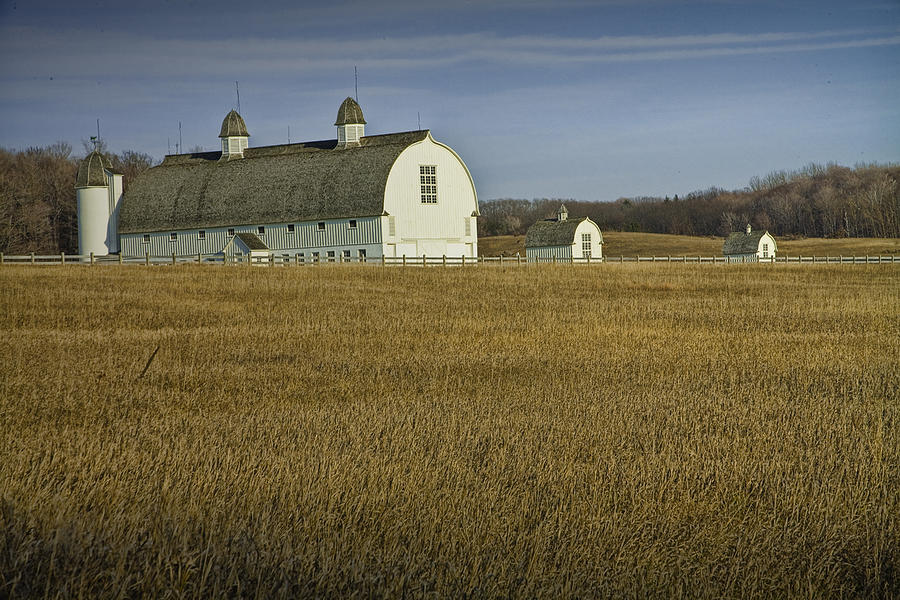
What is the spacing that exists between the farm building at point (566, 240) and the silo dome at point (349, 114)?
2220 cm

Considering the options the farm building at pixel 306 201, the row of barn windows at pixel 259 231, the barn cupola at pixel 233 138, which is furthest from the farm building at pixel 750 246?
the barn cupola at pixel 233 138

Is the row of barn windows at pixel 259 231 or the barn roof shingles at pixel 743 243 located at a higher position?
the row of barn windows at pixel 259 231

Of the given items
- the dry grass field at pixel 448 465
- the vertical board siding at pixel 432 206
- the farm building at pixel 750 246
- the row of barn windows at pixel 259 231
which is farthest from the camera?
the farm building at pixel 750 246

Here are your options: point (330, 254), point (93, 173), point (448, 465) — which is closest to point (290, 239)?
point (330, 254)

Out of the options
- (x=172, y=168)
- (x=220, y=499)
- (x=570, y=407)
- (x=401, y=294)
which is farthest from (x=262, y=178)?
(x=220, y=499)

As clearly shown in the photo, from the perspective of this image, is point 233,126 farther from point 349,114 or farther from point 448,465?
point 448,465

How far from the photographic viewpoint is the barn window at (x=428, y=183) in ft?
188

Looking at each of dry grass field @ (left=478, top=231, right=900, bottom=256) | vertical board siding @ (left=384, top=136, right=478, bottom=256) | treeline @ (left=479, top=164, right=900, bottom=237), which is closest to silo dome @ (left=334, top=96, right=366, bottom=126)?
vertical board siding @ (left=384, top=136, right=478, bottom=256)

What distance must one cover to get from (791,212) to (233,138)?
117757 mm

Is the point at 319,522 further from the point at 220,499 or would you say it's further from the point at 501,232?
the point at 501,232

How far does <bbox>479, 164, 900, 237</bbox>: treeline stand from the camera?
142 meters

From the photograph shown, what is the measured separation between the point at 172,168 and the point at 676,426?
5811 centimetres

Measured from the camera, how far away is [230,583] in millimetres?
5668

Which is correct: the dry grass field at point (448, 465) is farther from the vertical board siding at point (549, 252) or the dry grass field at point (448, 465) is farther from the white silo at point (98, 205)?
the vertical board siding at point (549, 252)
